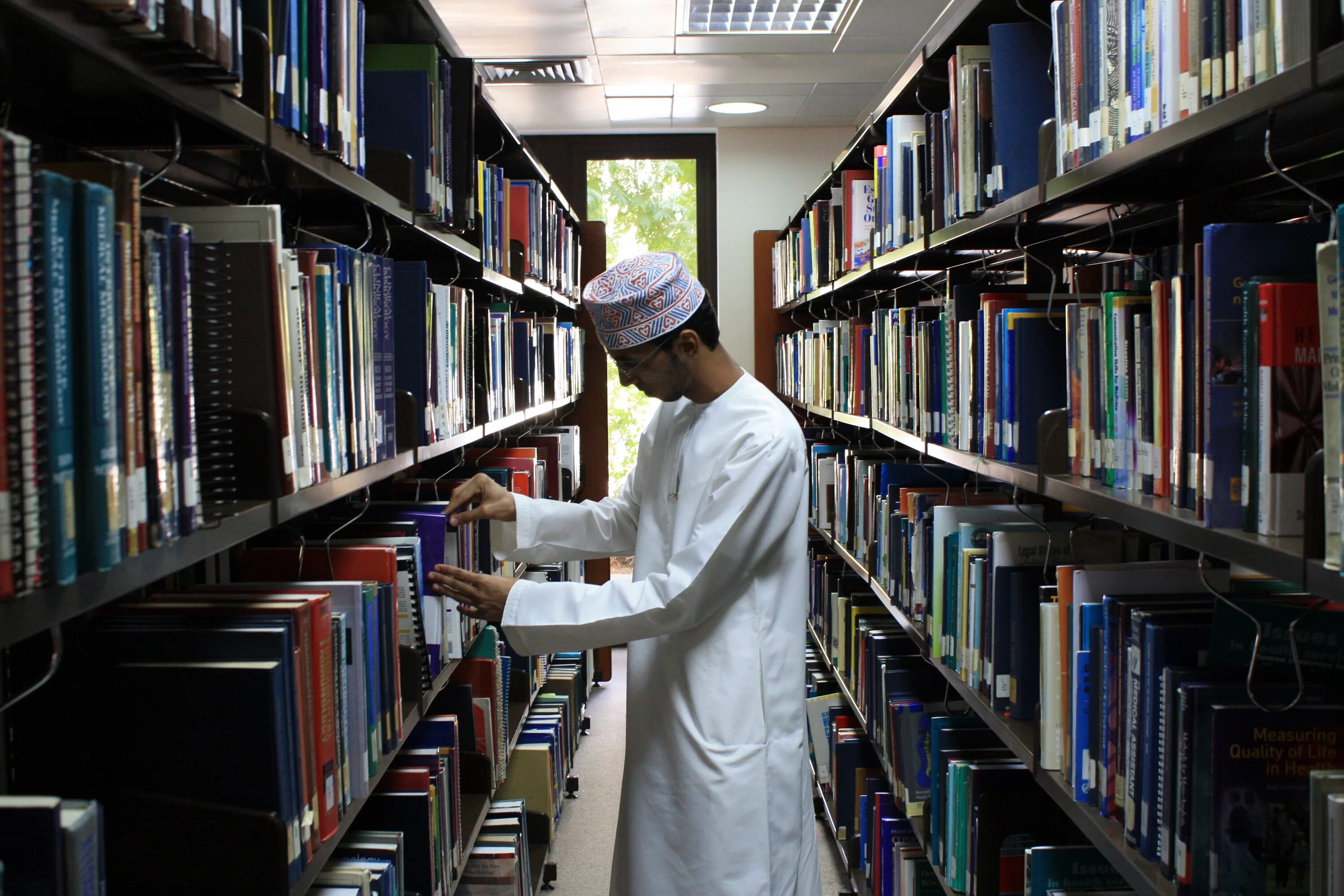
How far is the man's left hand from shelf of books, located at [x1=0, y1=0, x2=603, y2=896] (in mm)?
71

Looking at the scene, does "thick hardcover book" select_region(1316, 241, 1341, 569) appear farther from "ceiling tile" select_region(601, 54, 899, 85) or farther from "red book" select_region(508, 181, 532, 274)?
"ceiling tile" select_region(601, 54, 899, 85)

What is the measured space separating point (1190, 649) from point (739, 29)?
3.75 m

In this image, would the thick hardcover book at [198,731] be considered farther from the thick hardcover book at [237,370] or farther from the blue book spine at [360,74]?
the blue book spine at [360,74]

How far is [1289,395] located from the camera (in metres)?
0.99

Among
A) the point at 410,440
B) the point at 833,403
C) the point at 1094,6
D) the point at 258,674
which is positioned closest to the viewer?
the point at 258,674

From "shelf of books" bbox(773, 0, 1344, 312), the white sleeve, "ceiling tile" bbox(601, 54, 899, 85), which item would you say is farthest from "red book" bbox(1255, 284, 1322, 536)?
"ceiling tile" bbox(601, 54, 899, 85)

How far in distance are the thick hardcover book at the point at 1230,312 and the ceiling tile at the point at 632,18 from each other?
3.30m

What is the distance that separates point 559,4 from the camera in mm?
3902

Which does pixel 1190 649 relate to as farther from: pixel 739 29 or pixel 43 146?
pixel 739 29

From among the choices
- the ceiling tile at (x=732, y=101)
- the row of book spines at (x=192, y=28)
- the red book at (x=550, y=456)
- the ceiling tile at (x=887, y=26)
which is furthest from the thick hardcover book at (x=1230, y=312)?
the ceiling tile at (x=732, y=101)

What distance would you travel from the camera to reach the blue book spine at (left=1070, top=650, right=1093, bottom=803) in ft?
4.59

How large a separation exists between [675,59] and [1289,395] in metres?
4.13

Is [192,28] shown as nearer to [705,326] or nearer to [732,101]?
[705,326]

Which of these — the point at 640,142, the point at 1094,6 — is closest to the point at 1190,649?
the point at 1094,6
